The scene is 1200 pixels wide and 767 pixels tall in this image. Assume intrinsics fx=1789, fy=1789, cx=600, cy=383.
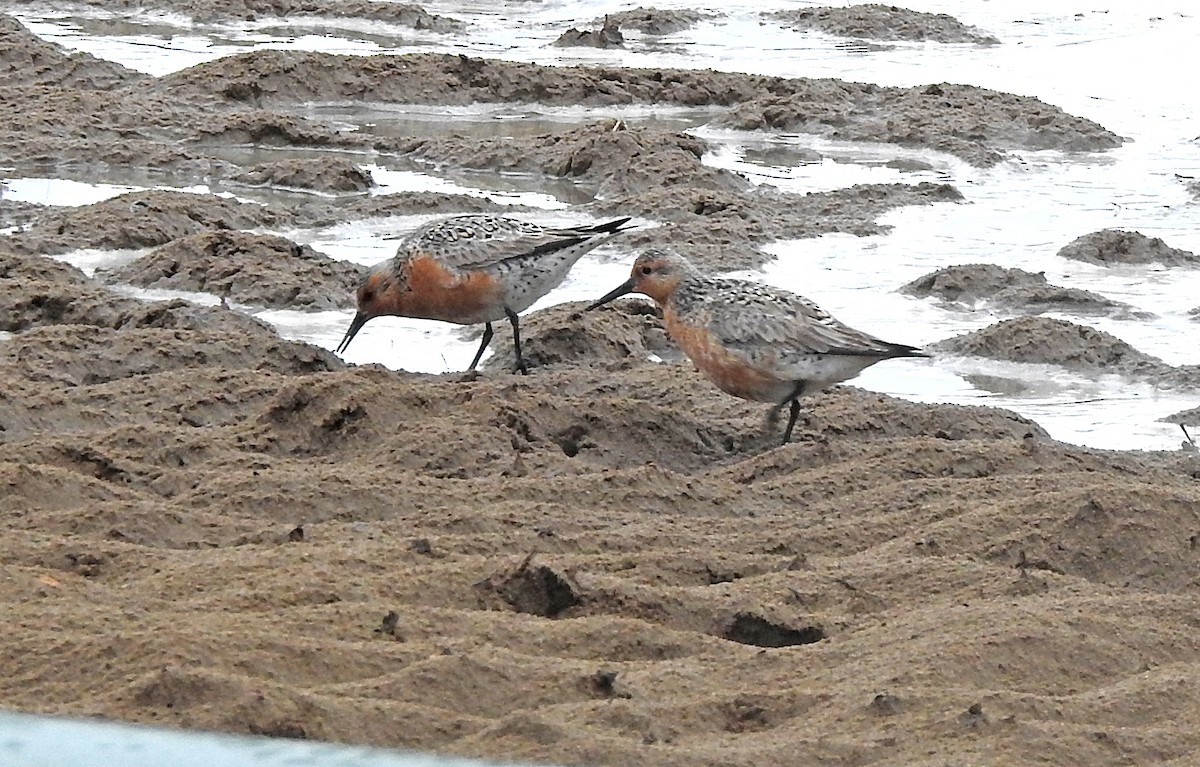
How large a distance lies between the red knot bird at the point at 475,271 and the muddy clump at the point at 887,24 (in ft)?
37.6

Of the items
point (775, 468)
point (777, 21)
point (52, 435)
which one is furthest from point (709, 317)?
point (777, 21)

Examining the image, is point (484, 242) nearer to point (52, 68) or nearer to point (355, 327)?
point (355, 327)

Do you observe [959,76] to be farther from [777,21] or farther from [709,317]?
[709,317]

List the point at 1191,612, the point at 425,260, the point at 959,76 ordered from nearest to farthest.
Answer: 1. the point at 1191,612
2. the point at 425,260
3. the point at 959,76

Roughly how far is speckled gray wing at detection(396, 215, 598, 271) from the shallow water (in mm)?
720

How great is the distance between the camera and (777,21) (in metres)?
19.8

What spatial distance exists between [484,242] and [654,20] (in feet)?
39.2

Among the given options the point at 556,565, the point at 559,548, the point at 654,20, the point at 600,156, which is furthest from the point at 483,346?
the point at 654,20

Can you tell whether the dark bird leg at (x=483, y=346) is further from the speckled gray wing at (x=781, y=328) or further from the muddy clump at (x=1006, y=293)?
the muddy clump at (x=1006, y=293)

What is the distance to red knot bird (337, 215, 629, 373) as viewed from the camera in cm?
809

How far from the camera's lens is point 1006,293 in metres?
9.84

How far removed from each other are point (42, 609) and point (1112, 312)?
276 inches

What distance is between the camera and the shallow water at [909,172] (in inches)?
347

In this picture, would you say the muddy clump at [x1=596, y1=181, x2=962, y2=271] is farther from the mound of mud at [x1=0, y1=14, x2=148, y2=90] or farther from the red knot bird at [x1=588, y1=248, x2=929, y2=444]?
the mound of mud at [x1=0, y1=14, x2=148, y2=90]
